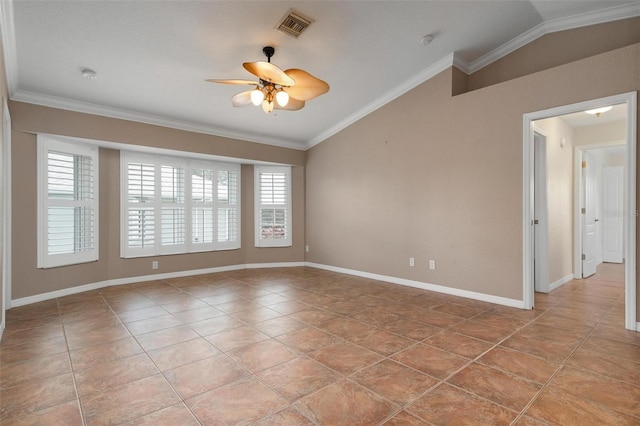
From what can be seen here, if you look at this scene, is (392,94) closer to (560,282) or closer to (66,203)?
(560,282)

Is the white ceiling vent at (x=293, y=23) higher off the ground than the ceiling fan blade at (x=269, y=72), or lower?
higher

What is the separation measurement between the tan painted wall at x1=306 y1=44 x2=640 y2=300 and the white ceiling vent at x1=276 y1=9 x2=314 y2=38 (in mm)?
2218

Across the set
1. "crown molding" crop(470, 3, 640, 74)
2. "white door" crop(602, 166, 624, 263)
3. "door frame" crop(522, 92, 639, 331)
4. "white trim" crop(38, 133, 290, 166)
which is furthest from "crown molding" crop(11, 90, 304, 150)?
"white door" crop(602, 166, 624, 263)

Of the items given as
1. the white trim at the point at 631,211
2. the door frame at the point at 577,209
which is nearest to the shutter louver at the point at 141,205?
the white trim at the point at 631,211

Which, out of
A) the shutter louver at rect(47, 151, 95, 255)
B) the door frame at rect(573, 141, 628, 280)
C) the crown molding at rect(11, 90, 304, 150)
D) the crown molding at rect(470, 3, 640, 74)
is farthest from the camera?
the door frame at rect(573, 141, 628, 280)

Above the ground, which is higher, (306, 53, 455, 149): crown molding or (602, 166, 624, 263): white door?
(306, 53, 455, 149): crown molding

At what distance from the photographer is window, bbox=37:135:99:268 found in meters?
4.27

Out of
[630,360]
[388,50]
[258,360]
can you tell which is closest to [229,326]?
[258,360]

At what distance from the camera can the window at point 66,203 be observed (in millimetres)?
4270

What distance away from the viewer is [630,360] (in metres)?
2.42

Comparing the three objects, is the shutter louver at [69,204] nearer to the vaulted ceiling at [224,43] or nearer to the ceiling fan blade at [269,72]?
the vaulted ceiling at [224,43]

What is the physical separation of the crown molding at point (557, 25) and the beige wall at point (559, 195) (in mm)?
1073

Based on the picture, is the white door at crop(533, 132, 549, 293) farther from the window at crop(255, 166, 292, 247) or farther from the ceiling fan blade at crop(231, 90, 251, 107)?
the window at crop(255, 166, 292, 247)

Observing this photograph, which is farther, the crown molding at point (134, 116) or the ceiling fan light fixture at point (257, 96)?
the crown molding at point (134, 116)
